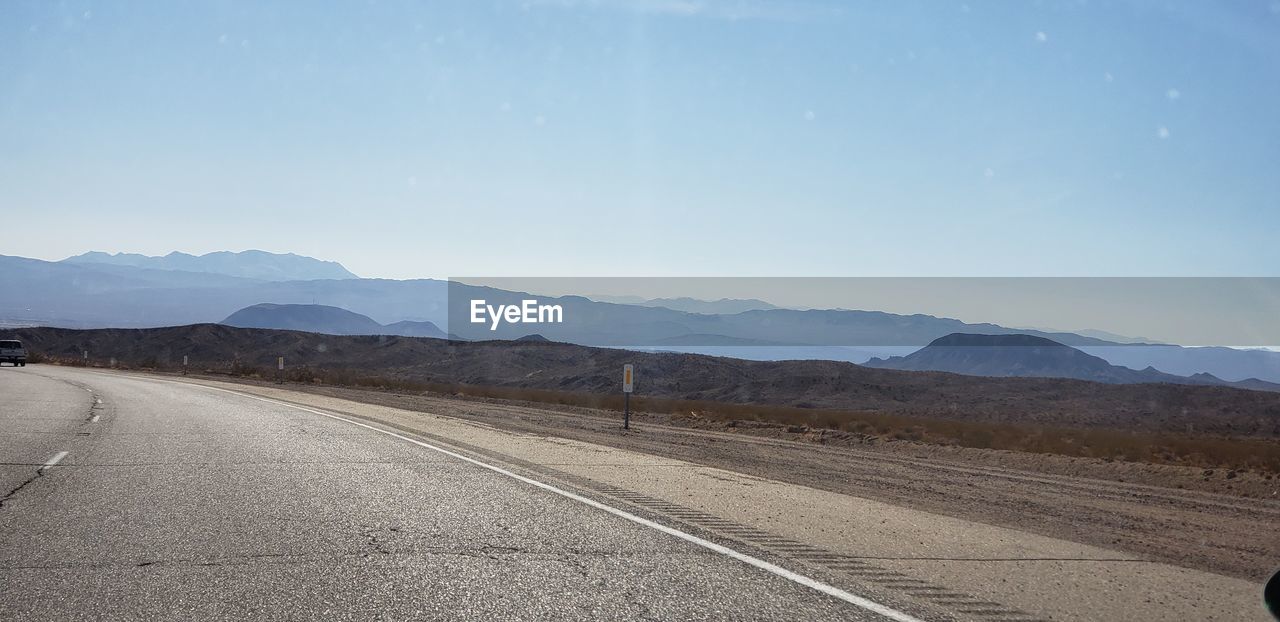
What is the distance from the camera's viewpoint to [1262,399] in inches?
2606

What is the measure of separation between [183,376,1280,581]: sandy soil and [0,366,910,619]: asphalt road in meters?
4.77

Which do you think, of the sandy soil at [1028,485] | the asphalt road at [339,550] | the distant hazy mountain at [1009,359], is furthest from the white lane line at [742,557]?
the distant hazy mountain at [1009,359]

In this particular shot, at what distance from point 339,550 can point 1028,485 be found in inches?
531

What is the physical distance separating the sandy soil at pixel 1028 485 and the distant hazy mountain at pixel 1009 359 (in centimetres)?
14437

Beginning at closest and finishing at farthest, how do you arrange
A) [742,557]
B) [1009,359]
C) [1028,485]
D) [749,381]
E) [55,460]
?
1. [742,557]
2. [55,460]
3. [1028,485]
4. [749,381]
5. [1009,359]

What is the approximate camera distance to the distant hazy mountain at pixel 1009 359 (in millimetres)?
171500

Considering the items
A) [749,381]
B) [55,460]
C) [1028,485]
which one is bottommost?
[749,381]

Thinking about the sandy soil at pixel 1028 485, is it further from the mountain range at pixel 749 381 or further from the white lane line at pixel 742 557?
the mountain range at pixel 749 381

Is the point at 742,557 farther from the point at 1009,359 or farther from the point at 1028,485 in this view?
the point at 1009,359

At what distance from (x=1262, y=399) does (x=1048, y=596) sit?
7257 cm

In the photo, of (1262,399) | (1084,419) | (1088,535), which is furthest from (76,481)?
(1262,399)

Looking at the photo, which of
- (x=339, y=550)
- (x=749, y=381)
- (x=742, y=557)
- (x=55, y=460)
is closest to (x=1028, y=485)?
(x=742, y=557)

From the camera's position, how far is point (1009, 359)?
588 feet

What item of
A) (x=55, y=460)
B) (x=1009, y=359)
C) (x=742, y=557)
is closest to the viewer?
(x=742, y=557)
